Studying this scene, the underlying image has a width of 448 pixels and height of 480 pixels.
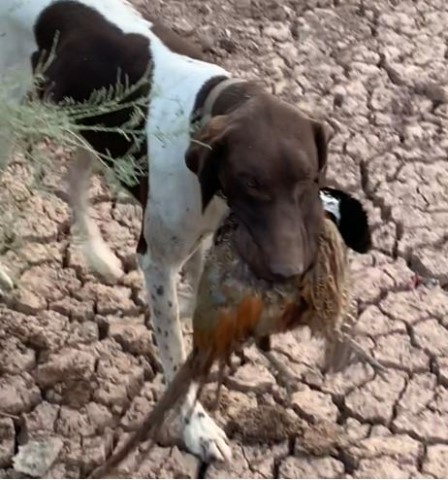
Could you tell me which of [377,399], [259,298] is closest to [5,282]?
[377,399]

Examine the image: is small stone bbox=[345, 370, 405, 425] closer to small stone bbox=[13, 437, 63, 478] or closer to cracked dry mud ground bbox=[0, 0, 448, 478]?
cracked dry mud ground bbox=[0, 0, 448, 478]

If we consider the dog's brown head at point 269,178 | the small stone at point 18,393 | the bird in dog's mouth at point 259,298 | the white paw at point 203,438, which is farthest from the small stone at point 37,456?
the dog's brown head at point 269,178

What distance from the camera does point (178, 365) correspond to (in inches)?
133

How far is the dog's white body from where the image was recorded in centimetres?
303

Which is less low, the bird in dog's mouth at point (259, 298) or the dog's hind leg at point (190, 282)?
the bird in dog's mouth at point (259, 298)

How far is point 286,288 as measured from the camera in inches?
Answer: 105

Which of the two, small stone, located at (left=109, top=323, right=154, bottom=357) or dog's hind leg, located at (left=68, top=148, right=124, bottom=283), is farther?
dog's hind leg, located at (left=68, top=148, right=124, bottom=283)

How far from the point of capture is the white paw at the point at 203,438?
337cm

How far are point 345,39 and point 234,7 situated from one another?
0.53 metres

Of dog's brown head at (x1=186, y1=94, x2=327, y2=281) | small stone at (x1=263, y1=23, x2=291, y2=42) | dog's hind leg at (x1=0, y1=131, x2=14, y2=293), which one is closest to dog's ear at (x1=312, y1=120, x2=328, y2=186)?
dog's brown head at (x1=186, y1=94, x2=327, y2=281)

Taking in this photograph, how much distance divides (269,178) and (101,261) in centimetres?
137

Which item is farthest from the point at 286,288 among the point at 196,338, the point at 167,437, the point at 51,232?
the point at 51,232

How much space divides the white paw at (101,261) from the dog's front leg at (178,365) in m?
0.56

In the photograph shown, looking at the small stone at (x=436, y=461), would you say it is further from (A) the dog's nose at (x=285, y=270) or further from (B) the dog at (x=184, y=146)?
(A) the dog's nose at (x=285, y=270)
